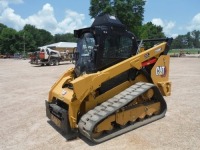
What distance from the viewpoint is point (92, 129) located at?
6.25 meters

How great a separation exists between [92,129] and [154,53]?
326cm

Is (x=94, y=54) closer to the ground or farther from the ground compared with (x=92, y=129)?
farther from the ground

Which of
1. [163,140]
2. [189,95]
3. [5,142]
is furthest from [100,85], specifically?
[189,95]

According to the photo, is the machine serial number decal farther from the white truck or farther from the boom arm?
the white truck

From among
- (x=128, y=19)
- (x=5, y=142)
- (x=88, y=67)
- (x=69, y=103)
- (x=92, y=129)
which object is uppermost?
(x=128, y=19)

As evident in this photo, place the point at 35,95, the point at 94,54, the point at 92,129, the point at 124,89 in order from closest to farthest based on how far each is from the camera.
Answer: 1. the point at 92,129
2. the point at 94,54
3. the point at 124,89
4. the point at 35,95

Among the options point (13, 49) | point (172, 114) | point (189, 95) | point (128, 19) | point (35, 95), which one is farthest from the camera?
point (13, 49)

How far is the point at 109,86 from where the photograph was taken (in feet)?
25.6

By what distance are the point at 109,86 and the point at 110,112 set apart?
4.35 feet

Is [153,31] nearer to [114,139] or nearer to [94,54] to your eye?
[94,54]

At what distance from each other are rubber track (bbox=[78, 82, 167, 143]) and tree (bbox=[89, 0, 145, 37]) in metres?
50.4

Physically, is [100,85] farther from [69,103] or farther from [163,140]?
[163,140]

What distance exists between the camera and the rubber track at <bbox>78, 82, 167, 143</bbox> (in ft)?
21.0

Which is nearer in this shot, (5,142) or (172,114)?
(5,142)
